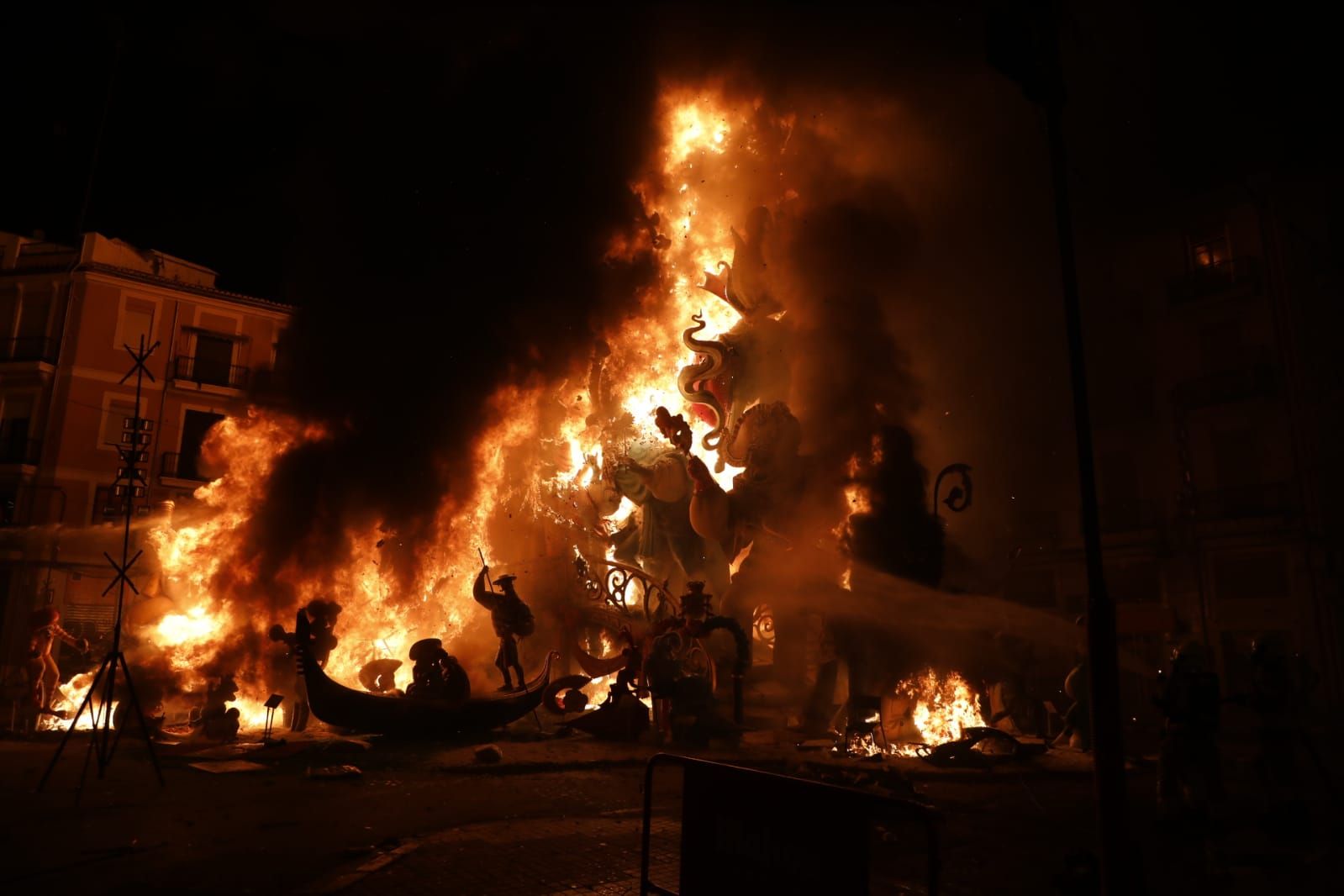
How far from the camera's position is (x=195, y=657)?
15.3m

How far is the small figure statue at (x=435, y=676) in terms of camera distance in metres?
15.1

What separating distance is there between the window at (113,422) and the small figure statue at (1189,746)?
112 feet

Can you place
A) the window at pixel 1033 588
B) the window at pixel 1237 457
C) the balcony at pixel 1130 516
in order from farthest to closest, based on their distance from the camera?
the window at pixel 1033 588 < the balcony at pixel 1130 516 < the window at pixel 1237 457

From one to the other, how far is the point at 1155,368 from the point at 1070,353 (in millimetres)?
30580


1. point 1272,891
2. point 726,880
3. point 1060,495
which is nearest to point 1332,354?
point 1060,495

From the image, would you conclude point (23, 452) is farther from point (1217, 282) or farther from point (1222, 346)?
point (1217, 282)

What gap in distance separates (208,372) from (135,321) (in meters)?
3.14

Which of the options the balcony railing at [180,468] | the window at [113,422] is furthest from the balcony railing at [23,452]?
the balcony railing at [180,468]

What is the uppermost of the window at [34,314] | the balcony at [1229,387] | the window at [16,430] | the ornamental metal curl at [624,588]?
the window at [34,314]

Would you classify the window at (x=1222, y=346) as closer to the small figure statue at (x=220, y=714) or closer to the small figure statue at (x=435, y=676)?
the small figure statue at (x=435, y=676)

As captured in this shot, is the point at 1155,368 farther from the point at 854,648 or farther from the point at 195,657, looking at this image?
the point at 195,657

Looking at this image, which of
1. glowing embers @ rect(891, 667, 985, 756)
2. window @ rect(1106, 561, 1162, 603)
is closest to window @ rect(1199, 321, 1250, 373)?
window @ rect(1106, 561, 1162, 603)

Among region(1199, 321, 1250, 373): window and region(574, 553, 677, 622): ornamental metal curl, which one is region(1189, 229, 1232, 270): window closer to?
region(1199, 321, 1250, 373): window

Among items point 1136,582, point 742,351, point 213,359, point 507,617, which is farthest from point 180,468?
point 1136,582
